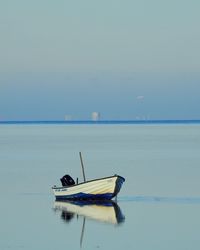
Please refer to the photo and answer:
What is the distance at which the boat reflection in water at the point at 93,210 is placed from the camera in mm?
31500

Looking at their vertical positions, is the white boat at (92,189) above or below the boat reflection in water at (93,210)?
above

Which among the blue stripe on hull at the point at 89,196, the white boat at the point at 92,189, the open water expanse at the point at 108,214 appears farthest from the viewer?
the blue stripe on hull at the point at 89,196

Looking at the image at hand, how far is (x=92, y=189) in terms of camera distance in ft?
116

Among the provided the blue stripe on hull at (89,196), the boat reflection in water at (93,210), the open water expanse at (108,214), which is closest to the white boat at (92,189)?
the blue stripe on hull at (89,196)

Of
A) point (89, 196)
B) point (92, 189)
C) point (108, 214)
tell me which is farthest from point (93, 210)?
point (89, 196)

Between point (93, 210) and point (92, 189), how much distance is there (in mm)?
1836

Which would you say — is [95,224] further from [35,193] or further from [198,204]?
[35,193]

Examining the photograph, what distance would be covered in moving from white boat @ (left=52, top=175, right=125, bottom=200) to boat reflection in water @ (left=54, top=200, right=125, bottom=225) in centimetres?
24

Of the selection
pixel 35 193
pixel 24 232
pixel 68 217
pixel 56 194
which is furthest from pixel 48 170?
pixel 24 232

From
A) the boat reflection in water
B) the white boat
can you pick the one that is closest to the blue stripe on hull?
the white boat

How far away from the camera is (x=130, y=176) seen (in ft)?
161

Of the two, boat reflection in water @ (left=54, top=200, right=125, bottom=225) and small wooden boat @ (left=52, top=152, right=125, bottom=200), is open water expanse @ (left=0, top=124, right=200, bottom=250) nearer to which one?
boat reflection in water @ (left=54, top=200, right=125, bottom=225)

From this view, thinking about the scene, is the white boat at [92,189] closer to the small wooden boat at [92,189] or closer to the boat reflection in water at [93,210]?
the small wooden boat at [92,189]

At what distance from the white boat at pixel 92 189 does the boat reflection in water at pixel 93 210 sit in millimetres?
235
